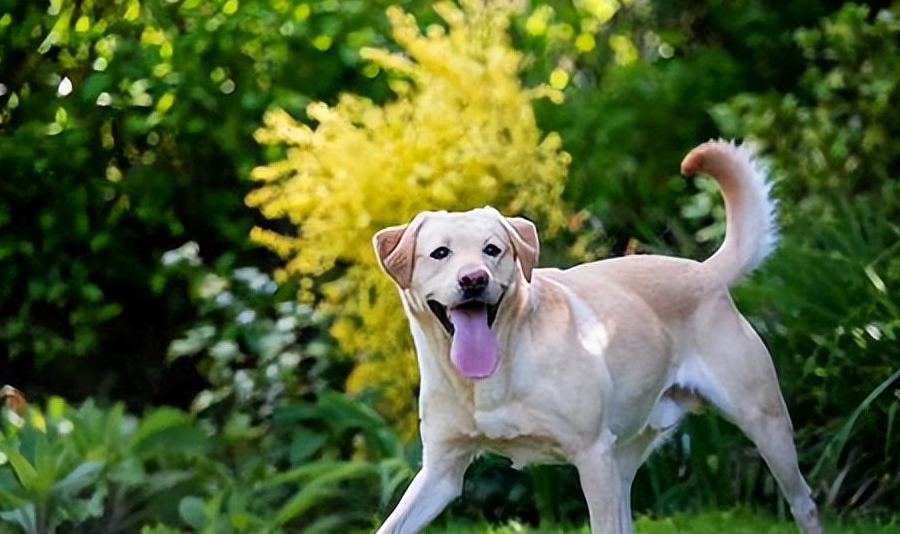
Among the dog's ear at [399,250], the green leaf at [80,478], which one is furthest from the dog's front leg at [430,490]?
the green leaf at [80,478]

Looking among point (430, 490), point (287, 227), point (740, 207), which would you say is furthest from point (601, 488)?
point (287, 227)

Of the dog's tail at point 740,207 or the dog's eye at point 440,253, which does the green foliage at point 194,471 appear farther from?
the dog's eye at point 440,253

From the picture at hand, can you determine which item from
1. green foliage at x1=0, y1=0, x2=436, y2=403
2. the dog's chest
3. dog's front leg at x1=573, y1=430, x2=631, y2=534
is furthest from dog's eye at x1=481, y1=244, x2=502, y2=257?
green foliage at x1=0, y1=0, x2=436, y2=403

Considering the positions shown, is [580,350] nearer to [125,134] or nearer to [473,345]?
[473,345]

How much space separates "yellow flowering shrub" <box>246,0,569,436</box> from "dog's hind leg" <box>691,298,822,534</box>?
157cm

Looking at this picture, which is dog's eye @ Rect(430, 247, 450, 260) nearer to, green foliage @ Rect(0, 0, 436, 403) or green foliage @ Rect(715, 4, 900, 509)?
green foliage @ Rect(715, 4, 900, 509)

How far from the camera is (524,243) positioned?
516 cm

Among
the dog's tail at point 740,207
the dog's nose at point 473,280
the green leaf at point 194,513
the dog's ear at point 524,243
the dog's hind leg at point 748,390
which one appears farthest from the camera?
the green leaf at point 194,513

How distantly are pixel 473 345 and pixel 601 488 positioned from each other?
0.52 metres

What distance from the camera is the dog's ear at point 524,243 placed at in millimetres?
5133

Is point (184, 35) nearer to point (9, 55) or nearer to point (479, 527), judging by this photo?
point (9, 55)

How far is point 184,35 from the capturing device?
27.0 feet

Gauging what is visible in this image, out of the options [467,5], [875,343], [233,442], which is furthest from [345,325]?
[875,343]

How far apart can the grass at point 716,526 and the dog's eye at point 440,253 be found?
1.71 m
